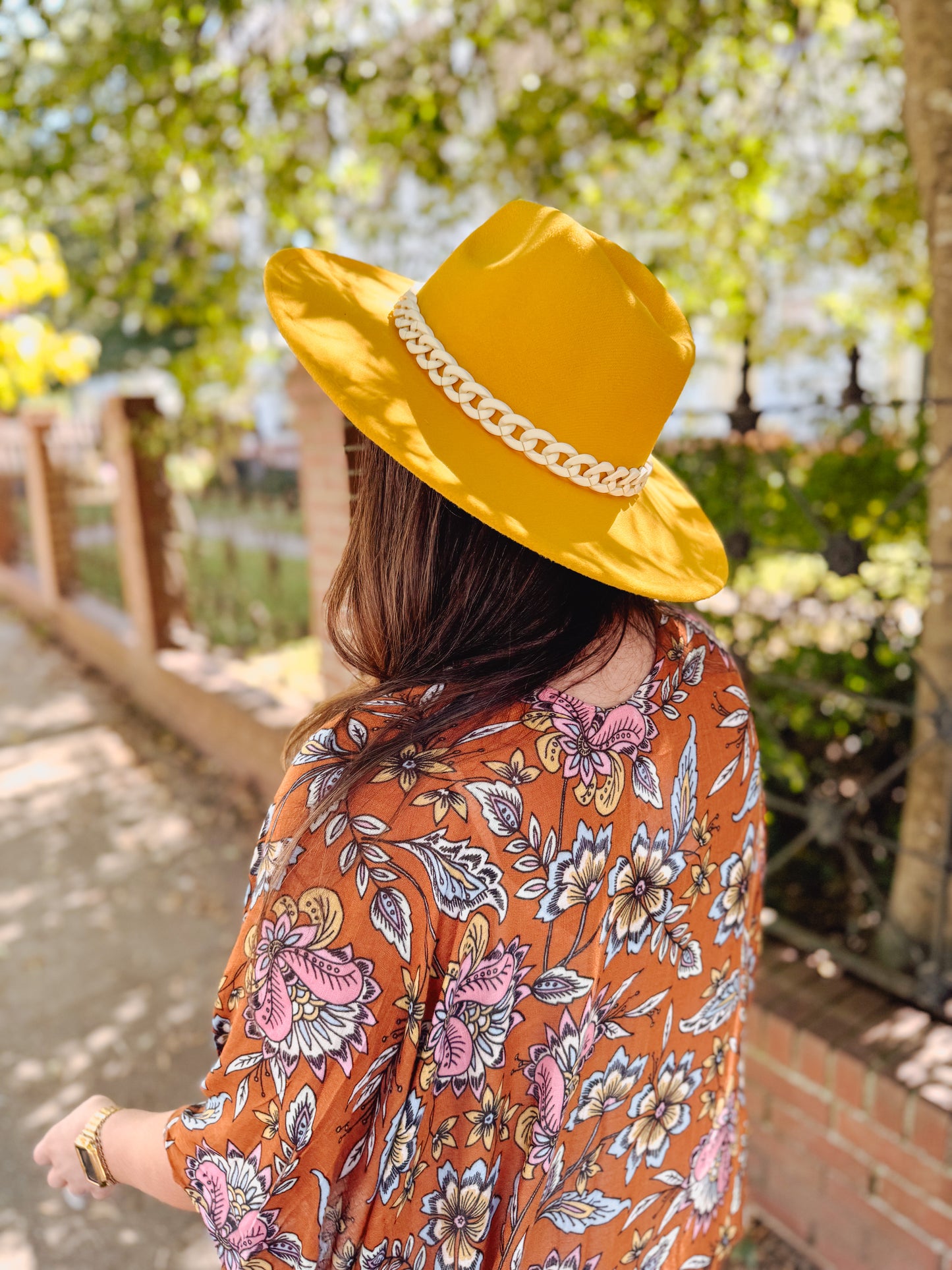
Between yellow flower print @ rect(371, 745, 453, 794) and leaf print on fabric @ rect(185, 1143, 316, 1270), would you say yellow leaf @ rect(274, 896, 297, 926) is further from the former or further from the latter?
leaf print on fabric @ rect(185, 1143, 316, 1270)

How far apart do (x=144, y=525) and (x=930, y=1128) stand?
5519mm

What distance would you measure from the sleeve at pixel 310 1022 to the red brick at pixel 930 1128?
146 centimetres

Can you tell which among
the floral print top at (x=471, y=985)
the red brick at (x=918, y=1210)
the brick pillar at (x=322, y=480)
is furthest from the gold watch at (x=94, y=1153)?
the brick pillar at (x=322, y=480)

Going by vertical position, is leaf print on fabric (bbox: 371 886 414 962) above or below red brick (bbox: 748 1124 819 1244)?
above

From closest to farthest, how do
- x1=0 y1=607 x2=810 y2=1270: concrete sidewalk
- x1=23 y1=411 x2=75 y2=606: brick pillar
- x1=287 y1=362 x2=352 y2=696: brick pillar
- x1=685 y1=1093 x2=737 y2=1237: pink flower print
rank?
x1=685 y1=1093 x2=737 y2=1237: pink flower print → x1=0 y1=607 x2=810 y2=1270: concrete sidewalk → x1=287 y1=362 x2=352 y2=696: brick pillar → x1=23 y1=411 x2=75 y2=606: brick pillar

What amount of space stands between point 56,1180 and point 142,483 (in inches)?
211

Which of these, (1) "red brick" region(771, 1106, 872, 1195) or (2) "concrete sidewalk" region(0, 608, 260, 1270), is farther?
(2) "concrete sidewalk" region(0, 608, 260, 1270)

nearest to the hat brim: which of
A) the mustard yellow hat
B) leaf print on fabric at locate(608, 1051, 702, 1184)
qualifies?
the mustard yellow hat

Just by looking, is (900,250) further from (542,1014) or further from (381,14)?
(542,1014)

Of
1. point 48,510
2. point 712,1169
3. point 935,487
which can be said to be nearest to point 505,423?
point 712,1169

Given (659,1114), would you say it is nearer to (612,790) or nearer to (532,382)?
(612,790)

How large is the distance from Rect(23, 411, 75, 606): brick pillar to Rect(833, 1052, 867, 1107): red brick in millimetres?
7906

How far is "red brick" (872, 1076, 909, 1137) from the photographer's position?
6.72ft

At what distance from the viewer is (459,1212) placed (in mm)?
1133
